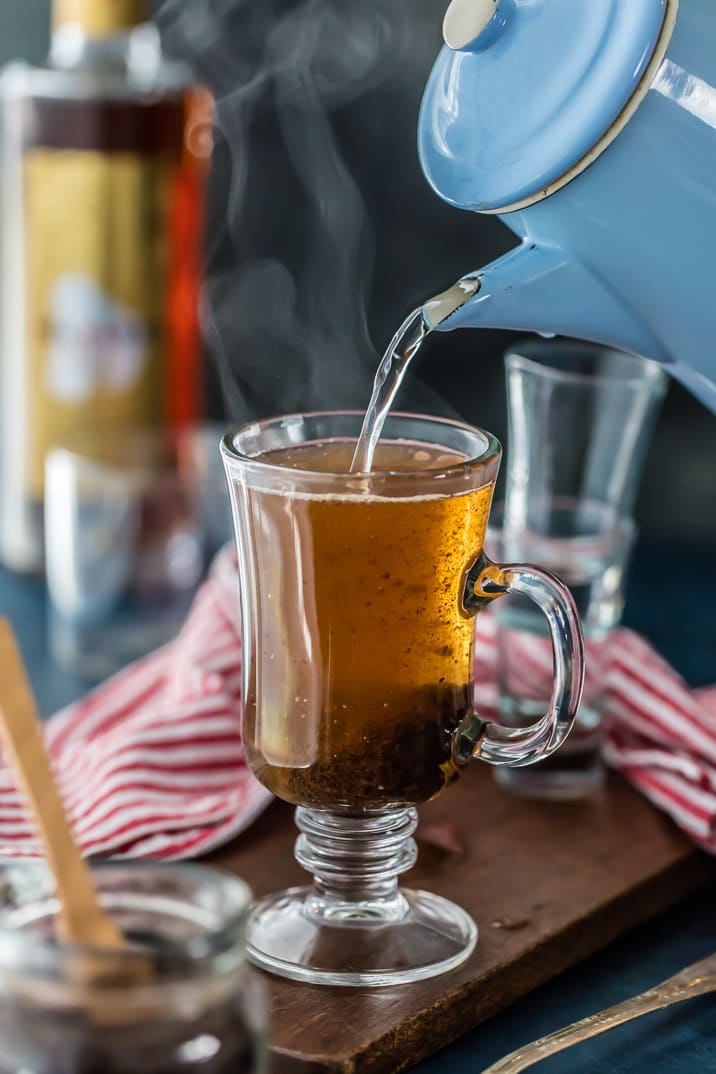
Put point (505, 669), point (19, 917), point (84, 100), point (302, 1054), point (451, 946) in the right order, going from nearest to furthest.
A: point (19, 917), point (302, 1054), point (451, 946), point (505, 669), point (84, 100)

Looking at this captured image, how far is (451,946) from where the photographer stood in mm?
862

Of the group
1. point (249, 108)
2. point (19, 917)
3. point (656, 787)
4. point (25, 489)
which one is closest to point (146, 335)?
point (25, 489)

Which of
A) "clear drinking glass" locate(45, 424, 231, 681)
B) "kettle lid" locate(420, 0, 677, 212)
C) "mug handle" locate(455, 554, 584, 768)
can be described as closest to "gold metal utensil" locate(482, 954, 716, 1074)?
"mug handle" locate(455, 554, 584, 768)

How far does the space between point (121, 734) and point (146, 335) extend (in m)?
0.58

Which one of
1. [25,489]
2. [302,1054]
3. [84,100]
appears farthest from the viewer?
[25,489]

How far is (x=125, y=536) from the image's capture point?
1439mm

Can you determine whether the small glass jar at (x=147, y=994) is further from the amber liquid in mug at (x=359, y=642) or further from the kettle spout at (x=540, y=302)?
the kettle spout at (x=540, y=302)

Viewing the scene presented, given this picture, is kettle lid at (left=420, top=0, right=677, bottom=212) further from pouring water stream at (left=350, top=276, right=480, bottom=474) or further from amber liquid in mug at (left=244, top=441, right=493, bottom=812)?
amber liquid in mug at (left=244, top=441, right=493, bottom=812)

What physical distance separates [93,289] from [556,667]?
838mm

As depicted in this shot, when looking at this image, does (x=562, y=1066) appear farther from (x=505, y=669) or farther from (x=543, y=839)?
(x=505, y=669)

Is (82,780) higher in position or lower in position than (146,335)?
lower

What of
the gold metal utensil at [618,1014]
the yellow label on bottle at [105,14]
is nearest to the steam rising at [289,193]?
the yellow label on bottle at [105,14]

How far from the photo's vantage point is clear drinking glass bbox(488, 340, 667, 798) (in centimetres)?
108

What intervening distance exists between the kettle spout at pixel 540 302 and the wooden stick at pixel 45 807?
32 cm
